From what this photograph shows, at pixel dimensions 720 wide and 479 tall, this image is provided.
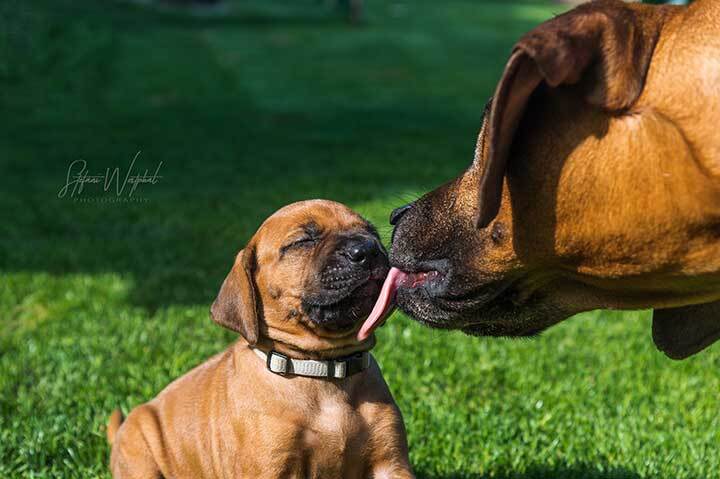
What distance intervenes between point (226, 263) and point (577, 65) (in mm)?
5850

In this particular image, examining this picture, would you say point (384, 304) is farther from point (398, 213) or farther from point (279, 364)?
point (279, 364)

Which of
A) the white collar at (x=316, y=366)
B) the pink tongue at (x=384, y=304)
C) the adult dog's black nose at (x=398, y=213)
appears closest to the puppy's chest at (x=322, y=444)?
the white collar at (x=316, y=366)

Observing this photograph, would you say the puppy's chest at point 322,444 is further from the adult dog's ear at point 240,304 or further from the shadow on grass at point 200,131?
the shadow on grass at point 200,131

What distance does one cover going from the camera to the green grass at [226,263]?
5016 mm

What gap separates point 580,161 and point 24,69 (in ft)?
59.4

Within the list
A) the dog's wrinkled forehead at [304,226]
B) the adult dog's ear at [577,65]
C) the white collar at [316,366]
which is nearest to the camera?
the adult dog's ear at [577,65]

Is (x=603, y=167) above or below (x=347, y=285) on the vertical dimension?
above

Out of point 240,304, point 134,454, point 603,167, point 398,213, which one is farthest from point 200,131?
point 603,167

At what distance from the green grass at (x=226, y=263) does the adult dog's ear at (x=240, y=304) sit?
1207 mm

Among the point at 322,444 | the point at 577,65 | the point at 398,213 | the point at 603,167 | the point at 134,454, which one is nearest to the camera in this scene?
the point at 577,65

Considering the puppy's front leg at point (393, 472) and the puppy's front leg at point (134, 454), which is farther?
the puppy's front leg at point (134, 454)

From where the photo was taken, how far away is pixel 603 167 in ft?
8.66

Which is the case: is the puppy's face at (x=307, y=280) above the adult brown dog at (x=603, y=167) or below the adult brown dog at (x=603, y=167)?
below

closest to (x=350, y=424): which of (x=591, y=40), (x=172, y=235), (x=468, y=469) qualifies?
(x=468, y=469)
